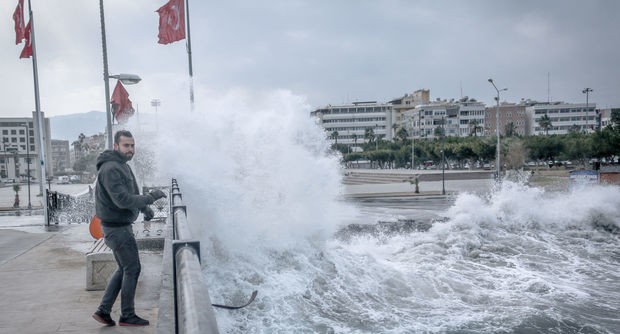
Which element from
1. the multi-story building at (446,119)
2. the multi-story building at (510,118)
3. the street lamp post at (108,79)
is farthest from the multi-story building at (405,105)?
the street lamp post at (108,79)

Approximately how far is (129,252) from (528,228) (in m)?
20.0

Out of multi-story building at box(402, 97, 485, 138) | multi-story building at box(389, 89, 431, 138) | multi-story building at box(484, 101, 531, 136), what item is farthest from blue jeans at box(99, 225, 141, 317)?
multi-story building at box(484, 101, 531, 136)

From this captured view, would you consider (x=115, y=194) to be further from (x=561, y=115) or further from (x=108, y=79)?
(x=561, y=115)

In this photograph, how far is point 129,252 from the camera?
4.32 m

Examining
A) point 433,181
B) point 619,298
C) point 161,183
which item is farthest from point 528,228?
point 433,181

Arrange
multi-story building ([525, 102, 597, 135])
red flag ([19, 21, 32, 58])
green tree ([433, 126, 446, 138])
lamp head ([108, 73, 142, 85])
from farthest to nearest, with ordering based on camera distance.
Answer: multi-story building ([525, 102, 597, 135]) < green tree ([433, 126, 446, 138]) < red flag ([19, 21, 32, 58]) < lamp head ([108, 73, 142, 85])

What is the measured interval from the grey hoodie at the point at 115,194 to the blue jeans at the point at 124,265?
9 centimetres

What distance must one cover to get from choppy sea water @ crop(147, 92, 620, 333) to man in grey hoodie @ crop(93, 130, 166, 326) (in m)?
3.57

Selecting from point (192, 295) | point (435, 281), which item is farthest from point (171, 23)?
point (192, 295)

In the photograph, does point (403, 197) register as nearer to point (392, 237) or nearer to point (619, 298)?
point (392, 237)

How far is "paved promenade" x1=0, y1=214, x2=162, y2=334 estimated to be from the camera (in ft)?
16.5

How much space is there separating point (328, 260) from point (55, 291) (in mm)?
7301

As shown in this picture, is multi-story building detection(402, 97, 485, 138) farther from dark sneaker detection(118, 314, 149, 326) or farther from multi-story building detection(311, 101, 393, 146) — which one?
dark sneaker detection(118, 314, 149, 326)

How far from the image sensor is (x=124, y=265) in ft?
14.3
